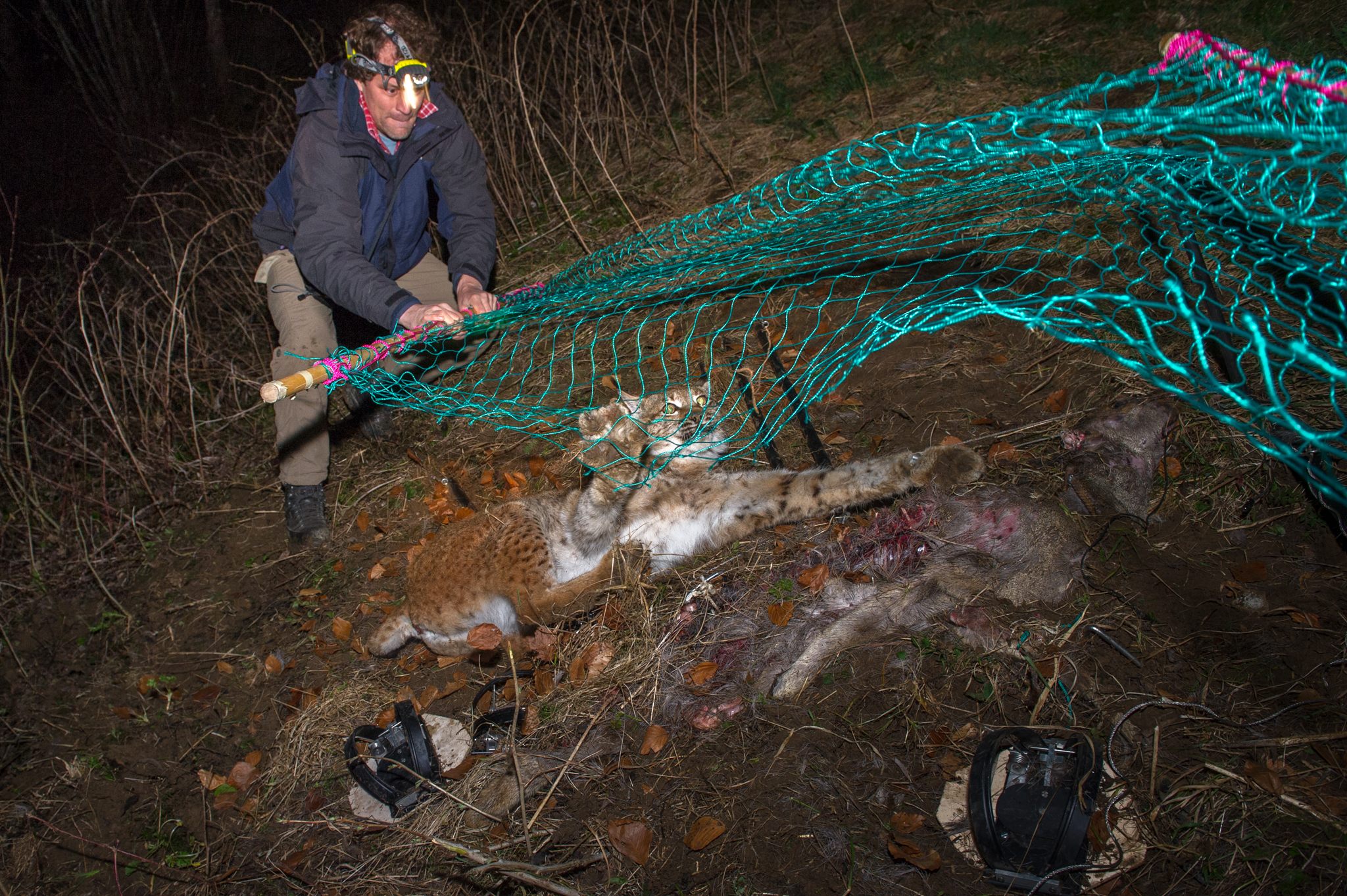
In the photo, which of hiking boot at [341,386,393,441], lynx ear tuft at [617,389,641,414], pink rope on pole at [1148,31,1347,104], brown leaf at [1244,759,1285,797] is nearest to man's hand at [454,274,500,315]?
lynx ear tuft at [617,389,641,414]

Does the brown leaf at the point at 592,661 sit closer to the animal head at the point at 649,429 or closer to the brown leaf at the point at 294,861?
the animal head at the point at 649,429

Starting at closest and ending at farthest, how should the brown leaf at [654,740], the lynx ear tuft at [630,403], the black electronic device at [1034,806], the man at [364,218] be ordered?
the black electronic device at [1034,806], the brown leaf at [654,740], the lynx ear tuft at [630,403], the man at [364,218]

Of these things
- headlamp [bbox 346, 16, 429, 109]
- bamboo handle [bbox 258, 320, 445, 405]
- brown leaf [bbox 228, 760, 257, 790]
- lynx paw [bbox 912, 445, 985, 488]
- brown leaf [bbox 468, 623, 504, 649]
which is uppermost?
headlamp [bbox 346, 16, 429, 109]

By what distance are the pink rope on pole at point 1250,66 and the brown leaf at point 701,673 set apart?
2476 mm

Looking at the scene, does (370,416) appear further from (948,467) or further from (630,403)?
(948,467)

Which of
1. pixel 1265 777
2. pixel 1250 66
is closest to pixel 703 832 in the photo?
pixel 1265 777

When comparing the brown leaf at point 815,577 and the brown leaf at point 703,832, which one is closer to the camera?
the brown leaf at point 703,832

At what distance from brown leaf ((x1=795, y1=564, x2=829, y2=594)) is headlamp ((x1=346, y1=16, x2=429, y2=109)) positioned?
281 centimetres

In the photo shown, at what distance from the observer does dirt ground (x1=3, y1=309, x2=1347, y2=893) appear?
2148 mm

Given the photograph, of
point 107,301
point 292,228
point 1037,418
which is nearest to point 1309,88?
point 1037,418

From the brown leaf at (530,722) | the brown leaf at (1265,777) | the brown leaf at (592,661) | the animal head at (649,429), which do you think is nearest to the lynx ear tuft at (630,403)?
the animal head at (649,429)

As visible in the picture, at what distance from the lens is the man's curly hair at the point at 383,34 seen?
3.60 m

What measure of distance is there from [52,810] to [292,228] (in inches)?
114

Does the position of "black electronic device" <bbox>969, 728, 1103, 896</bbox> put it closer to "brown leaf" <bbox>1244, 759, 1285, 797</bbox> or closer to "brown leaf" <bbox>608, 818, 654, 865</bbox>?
"brown leaf" <bbox>1244, 759, 1285, 797</bbox>
